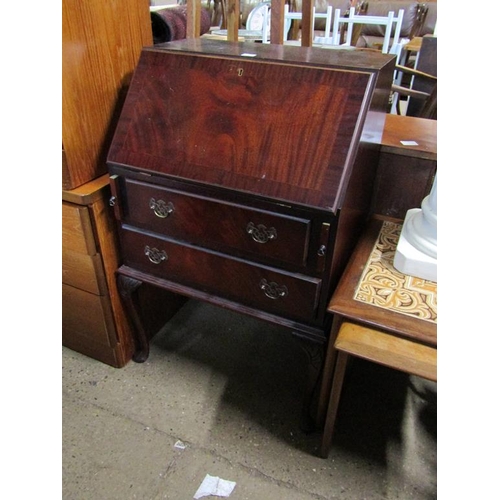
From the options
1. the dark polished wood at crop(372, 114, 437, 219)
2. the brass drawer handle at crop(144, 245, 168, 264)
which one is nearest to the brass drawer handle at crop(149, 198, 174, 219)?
the brass drawer handle at crop(144, 245, 168, 264)

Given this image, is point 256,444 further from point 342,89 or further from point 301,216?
point 342,89

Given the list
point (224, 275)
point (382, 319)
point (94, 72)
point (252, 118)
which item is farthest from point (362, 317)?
point (94, 72)

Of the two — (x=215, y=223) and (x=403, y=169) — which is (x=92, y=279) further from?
(x=403, y=169)

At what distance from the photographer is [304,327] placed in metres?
0.92

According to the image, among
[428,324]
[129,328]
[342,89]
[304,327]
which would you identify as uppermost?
[342,89]

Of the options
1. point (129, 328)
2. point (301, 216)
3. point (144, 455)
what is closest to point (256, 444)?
point (144, 455)

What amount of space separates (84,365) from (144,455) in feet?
1.32

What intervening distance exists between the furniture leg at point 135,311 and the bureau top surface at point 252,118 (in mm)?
354

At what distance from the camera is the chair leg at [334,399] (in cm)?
86

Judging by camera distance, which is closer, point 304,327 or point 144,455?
point 304,327

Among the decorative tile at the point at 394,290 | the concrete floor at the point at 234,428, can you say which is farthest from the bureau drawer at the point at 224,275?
the concrete floor at the point at 234,428

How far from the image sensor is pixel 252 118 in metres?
0.82

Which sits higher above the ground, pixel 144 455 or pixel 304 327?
pixel 304 327

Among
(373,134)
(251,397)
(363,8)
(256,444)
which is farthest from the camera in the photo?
(363,8)
